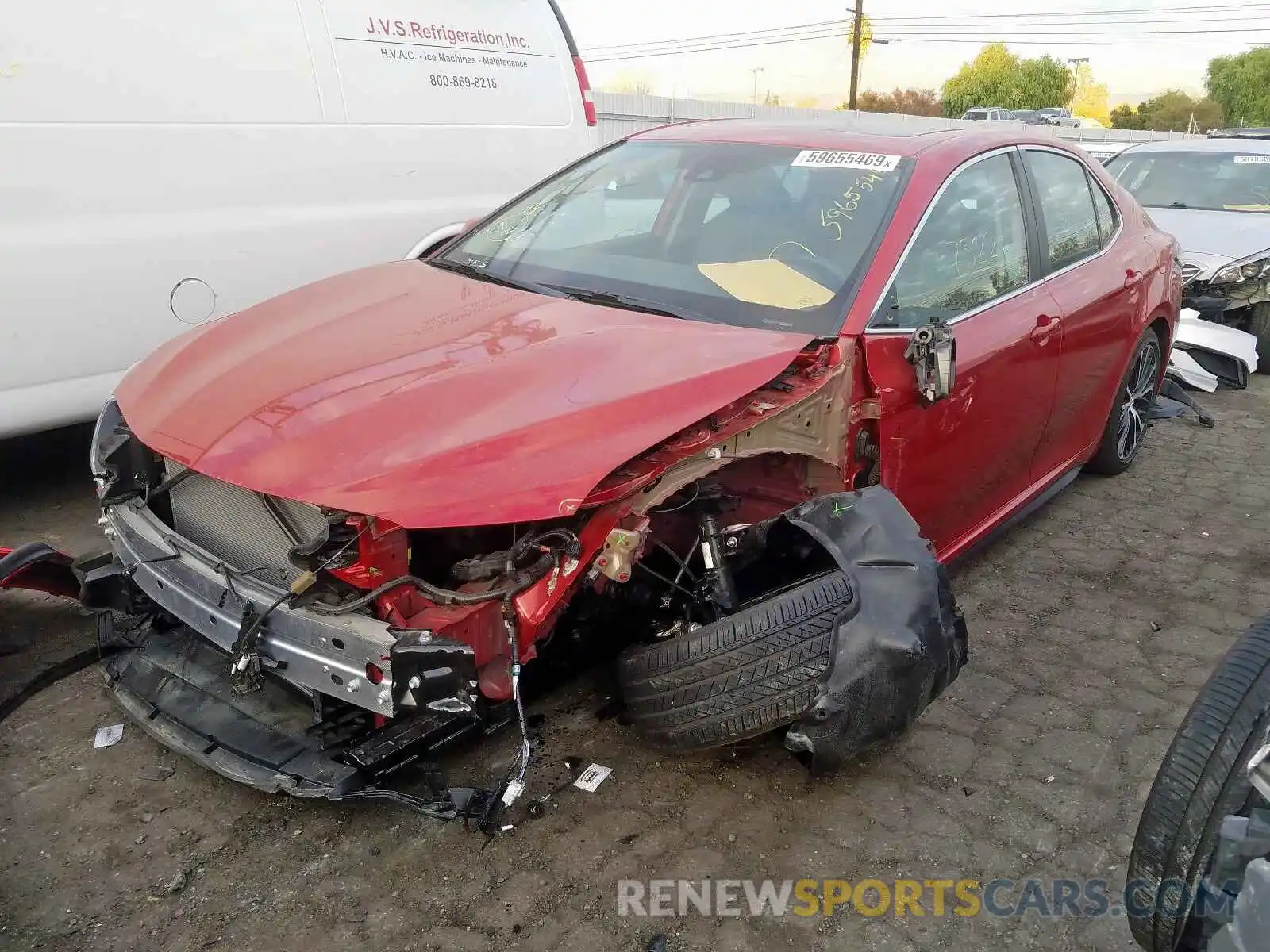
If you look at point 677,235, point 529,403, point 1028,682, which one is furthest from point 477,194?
point 1028,682

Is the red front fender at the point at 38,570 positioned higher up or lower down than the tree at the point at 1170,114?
higher up

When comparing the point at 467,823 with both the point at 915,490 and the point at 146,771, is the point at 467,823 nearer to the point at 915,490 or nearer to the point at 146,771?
the point at 146,771

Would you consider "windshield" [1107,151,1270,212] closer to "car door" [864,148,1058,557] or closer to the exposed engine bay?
"car door" [864,148,1058,557]

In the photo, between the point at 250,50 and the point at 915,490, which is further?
the point at 250,50

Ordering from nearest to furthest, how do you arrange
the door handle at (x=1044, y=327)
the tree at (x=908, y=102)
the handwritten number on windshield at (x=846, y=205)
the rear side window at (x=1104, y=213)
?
the handwritten number on windshield at (x=846, y=205)
the door handle at (x=1044, y=327)
the rear side window at (x=1104, y=213)
the tree at (x=908, y=102)

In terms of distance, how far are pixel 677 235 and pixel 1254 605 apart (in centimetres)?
278

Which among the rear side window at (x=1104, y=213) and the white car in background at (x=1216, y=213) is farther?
the white car in background at (x=1216, y=213)

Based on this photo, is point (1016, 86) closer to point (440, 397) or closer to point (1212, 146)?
point (1212, 146)

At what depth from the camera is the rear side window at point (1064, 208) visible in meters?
3.88

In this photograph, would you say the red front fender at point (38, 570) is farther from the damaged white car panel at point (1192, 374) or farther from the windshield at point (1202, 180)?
the windshield at point (1202, 180)

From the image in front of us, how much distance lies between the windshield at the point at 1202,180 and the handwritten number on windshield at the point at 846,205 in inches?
255

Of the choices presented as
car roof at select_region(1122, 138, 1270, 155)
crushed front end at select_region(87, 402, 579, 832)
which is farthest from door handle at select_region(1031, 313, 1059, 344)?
car roof at select_region(1122, 138, 1270, 155)

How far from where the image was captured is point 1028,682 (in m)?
3.34

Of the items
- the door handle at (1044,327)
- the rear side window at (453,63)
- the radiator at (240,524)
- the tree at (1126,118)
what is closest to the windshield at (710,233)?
the door handle at (1044,327)
